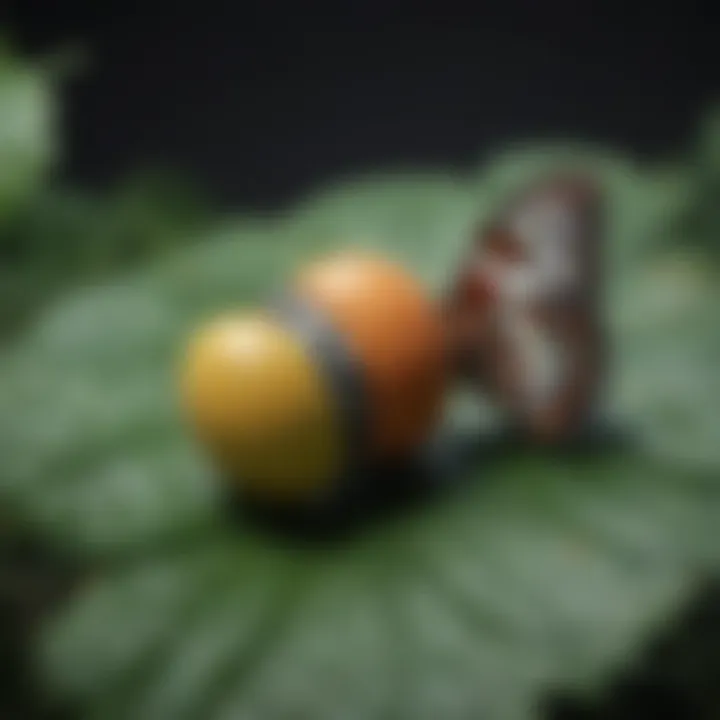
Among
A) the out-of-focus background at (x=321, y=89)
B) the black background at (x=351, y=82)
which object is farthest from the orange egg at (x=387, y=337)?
the black background at (x=351, y=82)

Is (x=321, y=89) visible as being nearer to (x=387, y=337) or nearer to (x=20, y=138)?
(x=20, y=138)

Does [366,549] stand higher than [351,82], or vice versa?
[351,82]

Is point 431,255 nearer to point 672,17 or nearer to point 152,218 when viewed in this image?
point 152,218

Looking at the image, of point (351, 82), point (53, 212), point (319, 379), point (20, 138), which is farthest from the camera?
point (351, 82)

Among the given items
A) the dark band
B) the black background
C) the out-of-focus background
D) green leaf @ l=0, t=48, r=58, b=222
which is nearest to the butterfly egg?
the dark band

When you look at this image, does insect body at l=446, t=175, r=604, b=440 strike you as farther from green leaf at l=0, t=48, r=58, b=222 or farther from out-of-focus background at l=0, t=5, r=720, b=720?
out-of-focus background at l=0, t=5, r=720, b=720

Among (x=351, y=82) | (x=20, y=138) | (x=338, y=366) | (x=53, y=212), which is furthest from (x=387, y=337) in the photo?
(x=351, y=82)
